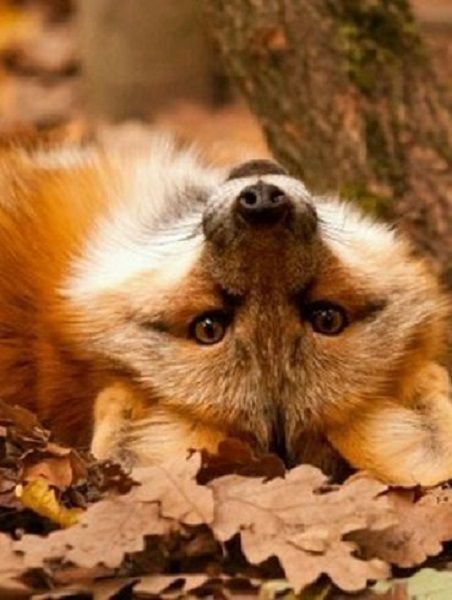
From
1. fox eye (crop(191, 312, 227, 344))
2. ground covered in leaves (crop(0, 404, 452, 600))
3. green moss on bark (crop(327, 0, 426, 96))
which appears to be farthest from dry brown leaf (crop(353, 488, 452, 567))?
green moss on bark (crop(327, 0, 426, 96))

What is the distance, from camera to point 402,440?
4.84 meters

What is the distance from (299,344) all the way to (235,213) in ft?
1.35

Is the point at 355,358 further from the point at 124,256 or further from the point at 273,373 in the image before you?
the point at 124,256

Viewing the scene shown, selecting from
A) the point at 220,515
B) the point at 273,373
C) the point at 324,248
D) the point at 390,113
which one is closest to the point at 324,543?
the point at 220,515

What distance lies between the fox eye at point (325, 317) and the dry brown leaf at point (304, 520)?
0.47m

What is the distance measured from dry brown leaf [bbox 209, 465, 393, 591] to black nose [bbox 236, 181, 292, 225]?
0.70 metres

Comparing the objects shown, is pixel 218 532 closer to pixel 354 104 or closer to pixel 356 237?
pixel 356 237

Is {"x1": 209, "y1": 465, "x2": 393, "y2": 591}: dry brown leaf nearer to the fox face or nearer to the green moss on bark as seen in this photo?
the fox face

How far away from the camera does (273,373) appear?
4.82 m

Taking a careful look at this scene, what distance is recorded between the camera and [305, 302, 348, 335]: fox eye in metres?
4.89

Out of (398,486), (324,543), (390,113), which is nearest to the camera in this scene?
(324,543)

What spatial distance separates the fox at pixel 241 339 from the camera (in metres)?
→ 4.81

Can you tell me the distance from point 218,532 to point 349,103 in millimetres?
2768

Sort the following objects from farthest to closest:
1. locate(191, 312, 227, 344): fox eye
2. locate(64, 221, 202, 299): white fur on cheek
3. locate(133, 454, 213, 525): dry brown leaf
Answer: locate(64, 221, 202, 299): white fur on cheek
locate(191, 312, 227, 344): fox eye
locate(133, 454, 213, 525): dry brown leaf
